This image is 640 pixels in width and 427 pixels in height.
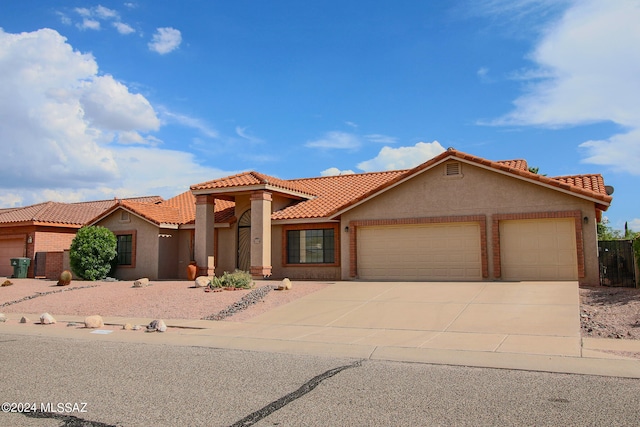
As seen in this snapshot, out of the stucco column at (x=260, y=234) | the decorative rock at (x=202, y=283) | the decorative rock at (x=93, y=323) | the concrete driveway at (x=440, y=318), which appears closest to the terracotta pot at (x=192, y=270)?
the stucco column at (x=260, y=234)

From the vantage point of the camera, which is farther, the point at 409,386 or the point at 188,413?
the point at 409,386

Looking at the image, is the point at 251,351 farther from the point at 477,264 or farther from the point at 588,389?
the point at 477,264

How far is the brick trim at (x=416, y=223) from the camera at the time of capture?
62.1ft

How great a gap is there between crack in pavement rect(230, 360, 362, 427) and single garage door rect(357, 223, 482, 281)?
37.1 feet

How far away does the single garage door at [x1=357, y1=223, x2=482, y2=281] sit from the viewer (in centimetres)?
1933

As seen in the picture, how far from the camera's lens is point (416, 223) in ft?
66.2

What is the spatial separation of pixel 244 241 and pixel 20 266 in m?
12.5

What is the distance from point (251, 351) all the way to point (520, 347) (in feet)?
16.4

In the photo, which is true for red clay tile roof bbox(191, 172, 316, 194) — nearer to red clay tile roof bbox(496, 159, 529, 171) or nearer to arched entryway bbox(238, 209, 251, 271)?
arched entryway bbox(238, 209, 251, 271)

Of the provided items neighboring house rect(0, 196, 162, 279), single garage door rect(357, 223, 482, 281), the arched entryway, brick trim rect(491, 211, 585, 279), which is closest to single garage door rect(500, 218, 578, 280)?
brick trim rect(491, 211, 585, 279)

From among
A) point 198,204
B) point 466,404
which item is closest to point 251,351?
point 466,404

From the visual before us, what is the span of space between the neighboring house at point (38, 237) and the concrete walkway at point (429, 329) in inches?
520

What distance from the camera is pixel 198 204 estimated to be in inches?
971

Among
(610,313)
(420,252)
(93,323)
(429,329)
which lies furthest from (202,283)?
(610,313)
